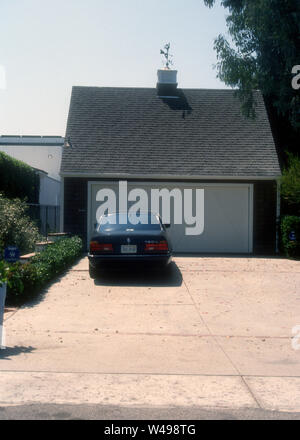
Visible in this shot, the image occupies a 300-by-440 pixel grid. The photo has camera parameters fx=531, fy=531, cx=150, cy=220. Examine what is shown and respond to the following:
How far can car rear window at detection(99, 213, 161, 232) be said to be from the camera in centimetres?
1135

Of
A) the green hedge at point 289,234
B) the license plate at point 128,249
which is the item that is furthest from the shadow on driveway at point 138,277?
the green hedge at point 289,234

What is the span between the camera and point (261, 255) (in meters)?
17.0

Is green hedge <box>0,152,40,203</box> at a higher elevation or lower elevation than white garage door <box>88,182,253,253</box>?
higher

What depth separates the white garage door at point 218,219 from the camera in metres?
17.1

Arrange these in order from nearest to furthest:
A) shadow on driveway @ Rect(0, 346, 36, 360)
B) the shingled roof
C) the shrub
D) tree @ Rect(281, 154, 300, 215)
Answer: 1. shadow on driveway @ Rect(0, 346, 36, 360)
2. the shrub
3. tree @ Rect(281, 154, 300, 215)
4. the shingled roof

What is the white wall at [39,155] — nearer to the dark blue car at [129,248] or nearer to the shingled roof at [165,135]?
the shingled roof at [165,135]

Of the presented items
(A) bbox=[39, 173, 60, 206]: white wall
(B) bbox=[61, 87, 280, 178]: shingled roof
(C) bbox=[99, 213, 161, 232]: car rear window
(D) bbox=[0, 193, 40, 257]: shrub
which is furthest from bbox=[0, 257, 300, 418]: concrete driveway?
(A) bbox=[39, 173, 60, 206]: white wall

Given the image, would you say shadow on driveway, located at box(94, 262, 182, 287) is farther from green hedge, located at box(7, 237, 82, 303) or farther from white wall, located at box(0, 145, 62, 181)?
white wall, located at box(0, 145, 62, 181)

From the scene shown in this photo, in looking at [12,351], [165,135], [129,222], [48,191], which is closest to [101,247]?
[129,222]

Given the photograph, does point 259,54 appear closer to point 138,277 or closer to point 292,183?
point 292,183

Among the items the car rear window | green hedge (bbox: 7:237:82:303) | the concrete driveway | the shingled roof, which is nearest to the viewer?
the concrete driveway

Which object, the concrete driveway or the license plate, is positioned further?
the license plate

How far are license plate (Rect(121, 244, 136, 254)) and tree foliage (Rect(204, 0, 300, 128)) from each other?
8789 mm

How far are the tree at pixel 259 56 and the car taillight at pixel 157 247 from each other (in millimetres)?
8382
